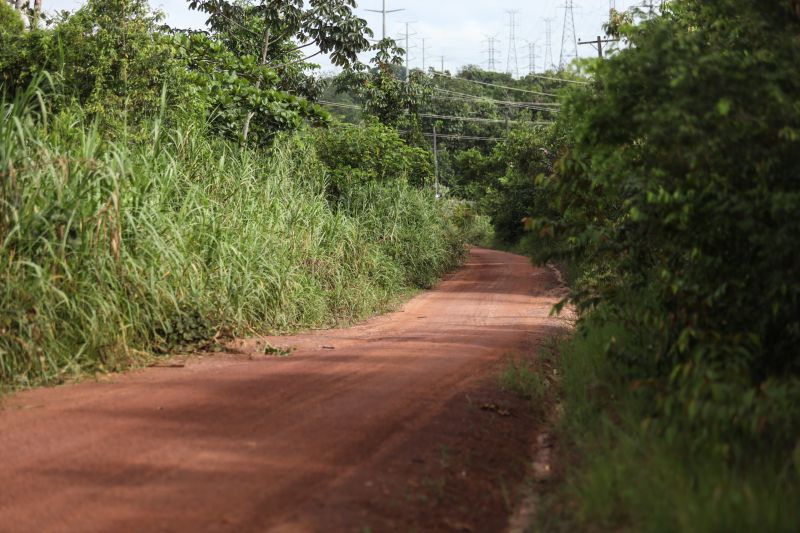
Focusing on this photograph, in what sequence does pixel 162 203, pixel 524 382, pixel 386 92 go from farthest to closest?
1. pixel 386 92
2. pixel 162 203
3. pixel 524 382

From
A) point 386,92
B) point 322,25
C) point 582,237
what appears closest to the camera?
point 582,237

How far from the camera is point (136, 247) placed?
8.48 meters

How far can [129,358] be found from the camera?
311 inches

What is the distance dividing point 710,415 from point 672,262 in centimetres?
188

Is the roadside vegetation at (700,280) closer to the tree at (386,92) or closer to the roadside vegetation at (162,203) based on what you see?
the roadside vegetation at (162,203)

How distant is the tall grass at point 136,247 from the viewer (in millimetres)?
7383

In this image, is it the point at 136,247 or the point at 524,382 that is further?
the point at 136,247

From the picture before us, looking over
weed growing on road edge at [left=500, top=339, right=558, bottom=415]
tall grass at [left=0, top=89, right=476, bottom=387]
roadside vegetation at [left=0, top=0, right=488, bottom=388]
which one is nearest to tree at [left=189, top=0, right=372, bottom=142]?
roadside vegetation at [left=0, top=0, right=488, bottom=388]

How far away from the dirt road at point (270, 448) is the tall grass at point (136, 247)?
0.56 meters

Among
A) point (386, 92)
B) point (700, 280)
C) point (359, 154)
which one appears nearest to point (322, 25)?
point (359, 154)

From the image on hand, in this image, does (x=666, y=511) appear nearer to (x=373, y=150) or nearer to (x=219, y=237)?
(x=219, y=237)

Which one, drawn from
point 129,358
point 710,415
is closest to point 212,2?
point 129,358

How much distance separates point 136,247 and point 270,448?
393 centimetres

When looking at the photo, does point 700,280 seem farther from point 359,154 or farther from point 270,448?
point 359,154
